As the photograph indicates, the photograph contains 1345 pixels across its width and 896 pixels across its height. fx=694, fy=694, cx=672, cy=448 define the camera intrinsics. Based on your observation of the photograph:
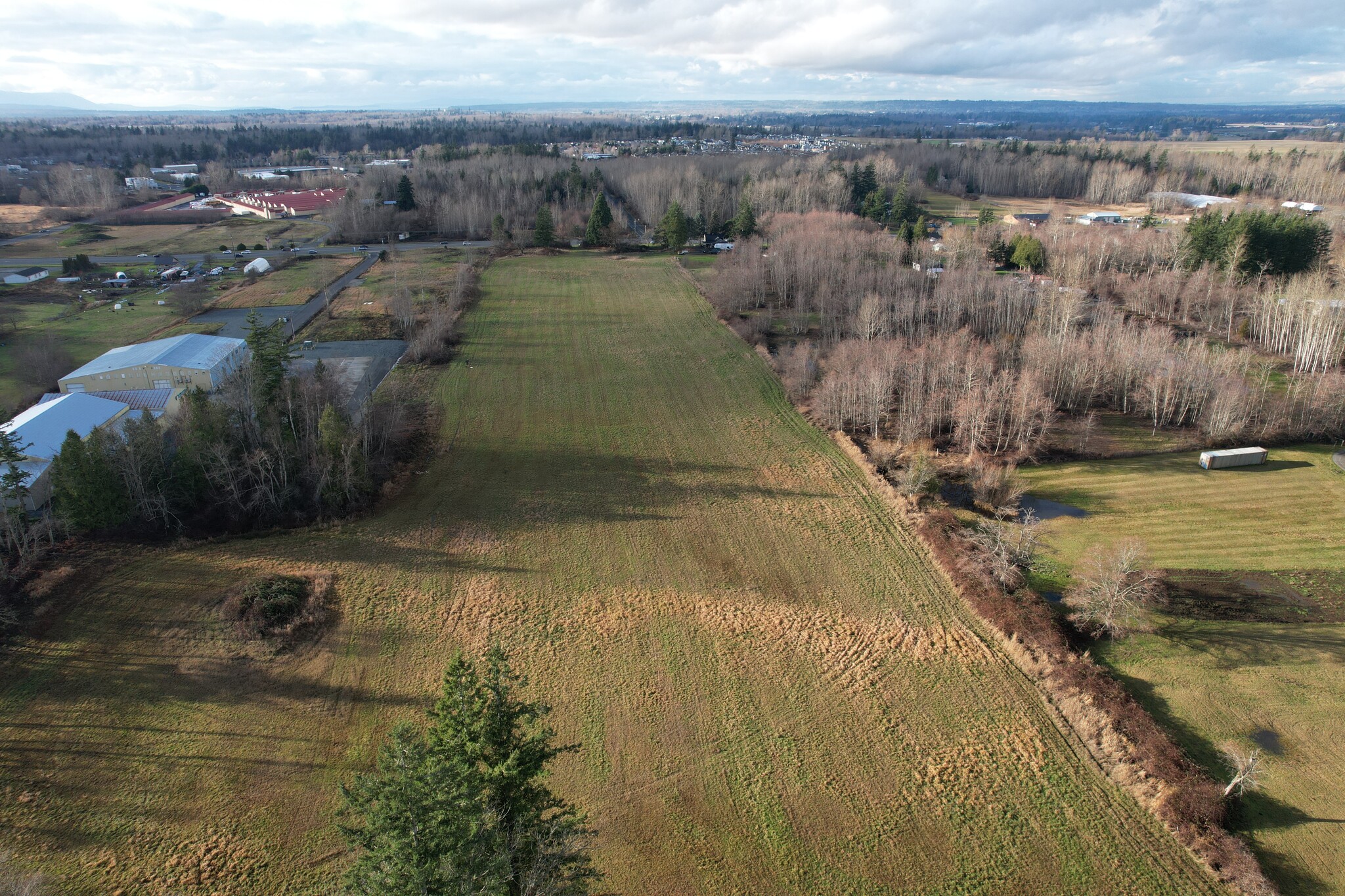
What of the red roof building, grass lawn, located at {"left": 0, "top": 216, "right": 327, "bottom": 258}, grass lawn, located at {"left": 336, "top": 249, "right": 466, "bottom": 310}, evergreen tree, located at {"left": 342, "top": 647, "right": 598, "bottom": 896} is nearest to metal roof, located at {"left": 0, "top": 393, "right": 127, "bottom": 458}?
grass lawn, located at {"left": 336, "top": 249, "right": 466, "bottom": 310}

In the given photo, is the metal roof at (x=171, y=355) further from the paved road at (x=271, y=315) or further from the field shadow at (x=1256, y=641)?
the field shadow at (x=1256, y=641)

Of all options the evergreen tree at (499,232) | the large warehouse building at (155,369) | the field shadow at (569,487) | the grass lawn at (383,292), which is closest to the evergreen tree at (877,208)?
the evergreen tree at (499,232)

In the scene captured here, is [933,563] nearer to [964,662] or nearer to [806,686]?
[964,662]

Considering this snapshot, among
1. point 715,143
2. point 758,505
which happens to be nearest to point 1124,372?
point 758,505

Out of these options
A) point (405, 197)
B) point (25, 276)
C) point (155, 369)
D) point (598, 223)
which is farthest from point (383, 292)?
point (25, 276)

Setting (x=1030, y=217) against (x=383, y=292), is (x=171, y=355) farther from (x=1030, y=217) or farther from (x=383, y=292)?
(x=1030, y=217)

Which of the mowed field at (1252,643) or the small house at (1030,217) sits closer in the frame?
the mowed field at (1252,643)
